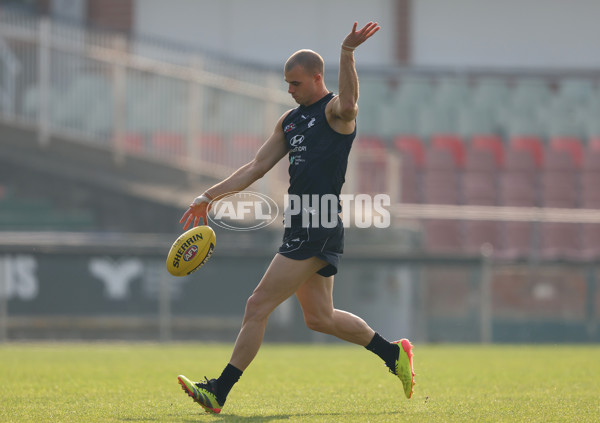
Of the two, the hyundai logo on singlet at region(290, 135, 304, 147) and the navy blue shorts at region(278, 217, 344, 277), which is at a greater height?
the hyundai logo on singlet at region(290, 135, 304, 147)

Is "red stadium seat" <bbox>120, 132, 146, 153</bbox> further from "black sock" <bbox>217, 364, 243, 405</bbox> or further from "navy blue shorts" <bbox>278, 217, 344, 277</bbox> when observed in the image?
"black sock" <bbox>217, 364, 243, 405</bbox>

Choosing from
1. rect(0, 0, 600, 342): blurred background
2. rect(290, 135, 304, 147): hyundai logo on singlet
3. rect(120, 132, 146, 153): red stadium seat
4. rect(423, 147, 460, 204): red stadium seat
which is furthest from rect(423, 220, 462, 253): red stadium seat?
rect(290, 135, 304, 147): hyundai logo on singlet

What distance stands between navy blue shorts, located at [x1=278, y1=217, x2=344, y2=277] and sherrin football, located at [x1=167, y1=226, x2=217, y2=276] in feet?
1.76

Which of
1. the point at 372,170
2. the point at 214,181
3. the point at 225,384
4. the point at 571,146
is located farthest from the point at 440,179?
the point at 225,384

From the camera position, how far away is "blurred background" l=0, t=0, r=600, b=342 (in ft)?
46.8

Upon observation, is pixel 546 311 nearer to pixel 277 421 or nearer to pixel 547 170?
pixel 547 170

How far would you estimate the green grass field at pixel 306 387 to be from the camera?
5613 mm

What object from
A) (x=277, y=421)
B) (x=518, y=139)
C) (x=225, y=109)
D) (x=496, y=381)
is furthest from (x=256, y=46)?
(x=277, y=421)

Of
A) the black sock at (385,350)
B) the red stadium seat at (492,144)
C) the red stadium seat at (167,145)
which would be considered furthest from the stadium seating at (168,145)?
the black sock at (385,350)

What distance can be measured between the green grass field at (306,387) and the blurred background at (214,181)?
2.17 m

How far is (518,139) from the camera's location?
70.8 ft

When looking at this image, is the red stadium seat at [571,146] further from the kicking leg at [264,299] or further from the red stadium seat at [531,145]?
the kicking leg at [264,299]

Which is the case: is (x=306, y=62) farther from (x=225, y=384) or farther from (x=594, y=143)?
(x=594, y=143)

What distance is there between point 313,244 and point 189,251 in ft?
2.55
